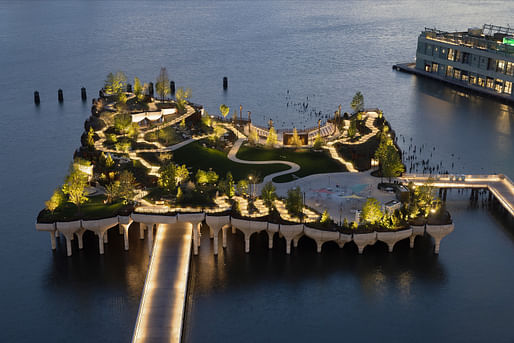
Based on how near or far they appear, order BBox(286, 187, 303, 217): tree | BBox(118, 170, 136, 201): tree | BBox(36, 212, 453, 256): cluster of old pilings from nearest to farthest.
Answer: BBox(36, 212, 453, 256): cluster of old pilings, BBox(286, 187, 303, 217): tree, BBox(118, 170, 136, 201): tree

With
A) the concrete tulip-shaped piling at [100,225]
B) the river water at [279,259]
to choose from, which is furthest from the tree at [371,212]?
the concrete tulip-shaped piling at [100,225]

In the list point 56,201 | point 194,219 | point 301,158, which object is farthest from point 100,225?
point 301,158

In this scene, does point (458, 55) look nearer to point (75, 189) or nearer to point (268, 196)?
point (268, 196)

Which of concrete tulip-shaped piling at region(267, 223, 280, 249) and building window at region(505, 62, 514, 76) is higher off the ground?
building window at region(505, 62, 514, 76)

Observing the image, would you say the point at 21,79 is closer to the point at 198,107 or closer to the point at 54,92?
the point at 54,92

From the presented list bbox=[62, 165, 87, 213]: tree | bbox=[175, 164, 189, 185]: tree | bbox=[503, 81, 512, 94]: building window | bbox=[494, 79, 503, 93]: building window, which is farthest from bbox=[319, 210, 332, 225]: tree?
bbox=[494, 79, 503, 93]: building window

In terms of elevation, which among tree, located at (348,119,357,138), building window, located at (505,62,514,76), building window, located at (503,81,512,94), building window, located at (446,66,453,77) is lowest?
tree, located at (348,119,357,138)

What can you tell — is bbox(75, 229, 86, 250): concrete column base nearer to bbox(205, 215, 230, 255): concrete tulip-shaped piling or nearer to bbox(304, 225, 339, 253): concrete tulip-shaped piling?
bbox(205, 215, 230, 255): concrete tulip-shaped piling
